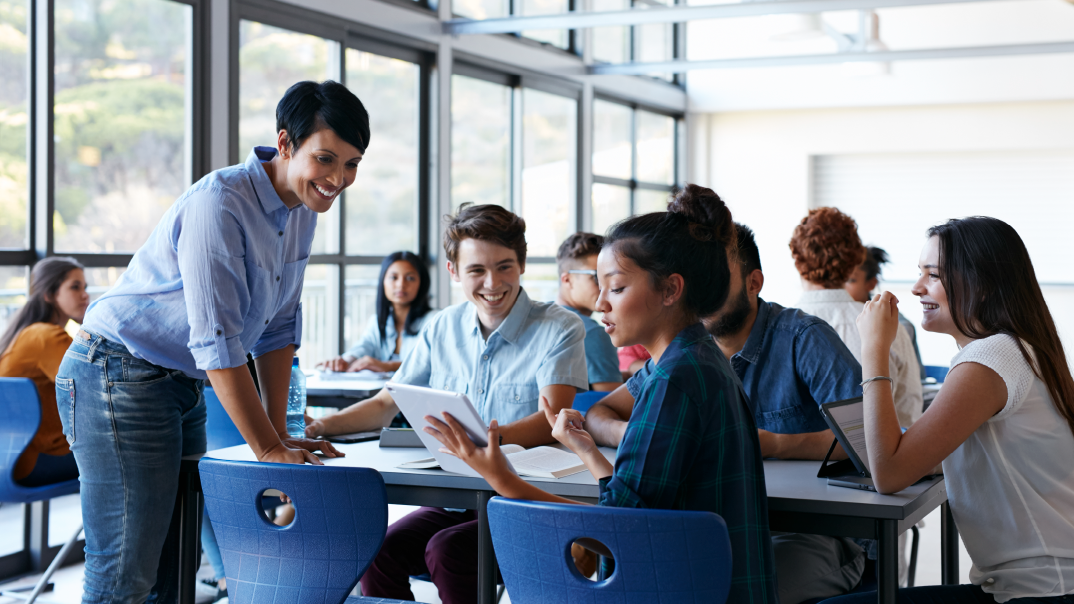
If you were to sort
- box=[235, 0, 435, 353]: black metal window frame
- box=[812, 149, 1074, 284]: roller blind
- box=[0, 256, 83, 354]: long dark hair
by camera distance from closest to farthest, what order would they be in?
box=[0, 256, 83, 354]: long dark hair
box=[235, 0, 435, 353]: black metal window frame
box=[812, 149, 1074, 284]: roller blind

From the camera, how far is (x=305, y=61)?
199 inches

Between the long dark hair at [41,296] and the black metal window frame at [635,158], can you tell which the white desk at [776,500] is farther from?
the black metal window frame at [635,158]

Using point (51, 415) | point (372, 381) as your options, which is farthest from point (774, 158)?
point (51, 415)

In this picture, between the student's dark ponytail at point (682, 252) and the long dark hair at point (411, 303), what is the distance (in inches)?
120

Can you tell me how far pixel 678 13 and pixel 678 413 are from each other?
414cm

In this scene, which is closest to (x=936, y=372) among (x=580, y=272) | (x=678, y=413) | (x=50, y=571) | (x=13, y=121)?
(x=580, y=272)

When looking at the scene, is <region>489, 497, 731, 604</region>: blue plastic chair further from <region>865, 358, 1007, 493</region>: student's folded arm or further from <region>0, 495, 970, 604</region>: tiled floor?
<region>0, 495, 970, 604</region>: tiled floor

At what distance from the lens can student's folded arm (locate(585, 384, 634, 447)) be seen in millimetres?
2141

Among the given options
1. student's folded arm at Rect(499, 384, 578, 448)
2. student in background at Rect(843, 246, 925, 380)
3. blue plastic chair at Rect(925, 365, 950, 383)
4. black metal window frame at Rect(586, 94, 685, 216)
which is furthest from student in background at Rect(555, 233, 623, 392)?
black metal window frame at Rect(586, 94, 685, 216)

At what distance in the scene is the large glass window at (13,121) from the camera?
3691mm

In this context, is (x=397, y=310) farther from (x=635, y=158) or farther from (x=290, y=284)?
(x=635, y=158)

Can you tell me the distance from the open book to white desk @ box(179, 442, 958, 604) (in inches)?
1.1

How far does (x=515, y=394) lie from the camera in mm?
2451

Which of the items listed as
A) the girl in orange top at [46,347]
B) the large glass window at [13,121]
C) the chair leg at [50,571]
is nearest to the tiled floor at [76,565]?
the chair leg at [50,571]
